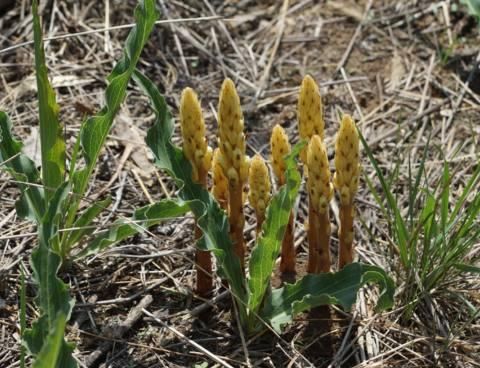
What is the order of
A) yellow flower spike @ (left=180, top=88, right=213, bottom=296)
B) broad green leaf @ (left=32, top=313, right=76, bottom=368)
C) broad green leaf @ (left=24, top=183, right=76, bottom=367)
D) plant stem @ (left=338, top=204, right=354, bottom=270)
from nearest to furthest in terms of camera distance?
broad green leaf @ (left=32, top=313, right=76, bottom=368) < broad green leaf @ (left=24, top=183, right=76, bottom=367) < yellow flower spike @ (left=180, top=88, right=213, bottom=296) < plant stem @ (left=338, top=204, right=354, bottom=270)

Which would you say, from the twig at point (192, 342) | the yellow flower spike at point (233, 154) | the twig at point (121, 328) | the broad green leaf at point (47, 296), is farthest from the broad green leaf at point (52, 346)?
the yellow flower spike at point (233, 154)

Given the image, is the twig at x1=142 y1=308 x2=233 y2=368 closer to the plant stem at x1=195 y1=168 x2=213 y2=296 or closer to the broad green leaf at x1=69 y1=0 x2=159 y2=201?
the plant stem at x1=195 y1=168 x2=213 y2=296

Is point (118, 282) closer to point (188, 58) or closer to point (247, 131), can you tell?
point (247, 131)

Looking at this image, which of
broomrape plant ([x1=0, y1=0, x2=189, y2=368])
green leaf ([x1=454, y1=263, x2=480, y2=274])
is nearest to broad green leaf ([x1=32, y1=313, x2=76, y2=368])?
broomrape plant ([x1=0, y1=0, x2=189, y2=368])

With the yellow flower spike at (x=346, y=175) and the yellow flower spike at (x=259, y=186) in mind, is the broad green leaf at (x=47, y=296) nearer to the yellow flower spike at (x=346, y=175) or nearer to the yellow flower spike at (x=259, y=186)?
the yellow flower spike at (x=259, y=186)

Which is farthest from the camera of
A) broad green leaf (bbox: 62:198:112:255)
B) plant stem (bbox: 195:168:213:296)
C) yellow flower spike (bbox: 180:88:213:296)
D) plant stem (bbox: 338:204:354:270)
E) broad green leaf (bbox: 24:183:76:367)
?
broad green leaf (bbox: 62:198:112:255)

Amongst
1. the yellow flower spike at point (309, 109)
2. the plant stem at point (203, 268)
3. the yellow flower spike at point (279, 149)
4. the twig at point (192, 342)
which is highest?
the yellow flower spike at point (309, 109)

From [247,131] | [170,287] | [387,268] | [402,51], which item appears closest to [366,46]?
[402,51]
